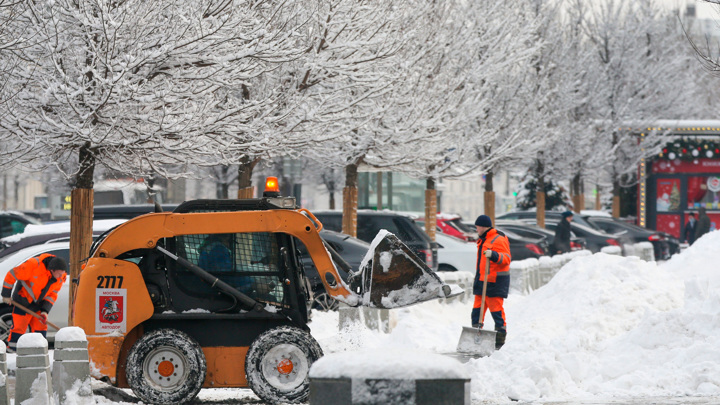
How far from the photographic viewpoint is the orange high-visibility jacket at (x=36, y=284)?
10.8m

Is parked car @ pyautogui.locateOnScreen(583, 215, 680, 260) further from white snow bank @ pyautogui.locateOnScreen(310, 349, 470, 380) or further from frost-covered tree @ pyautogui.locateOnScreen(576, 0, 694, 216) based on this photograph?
white snow bank @ pyautogui.locateOnScreen(310, 349, 470, 380)

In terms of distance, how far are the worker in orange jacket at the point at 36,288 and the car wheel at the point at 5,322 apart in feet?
3.75

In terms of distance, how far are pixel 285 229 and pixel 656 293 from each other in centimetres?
674

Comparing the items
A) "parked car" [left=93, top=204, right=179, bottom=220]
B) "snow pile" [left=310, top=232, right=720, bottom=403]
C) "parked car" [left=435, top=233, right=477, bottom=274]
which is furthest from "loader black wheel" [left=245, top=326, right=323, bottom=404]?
"parked car" [left=435, top=233, right=477, bottom=274]

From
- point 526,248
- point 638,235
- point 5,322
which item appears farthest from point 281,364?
point 638,235

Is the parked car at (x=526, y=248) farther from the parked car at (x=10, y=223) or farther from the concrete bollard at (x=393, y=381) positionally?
the concrete bollard at (x=393, y=381)

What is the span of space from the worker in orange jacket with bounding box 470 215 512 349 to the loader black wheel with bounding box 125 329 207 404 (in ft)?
13.7

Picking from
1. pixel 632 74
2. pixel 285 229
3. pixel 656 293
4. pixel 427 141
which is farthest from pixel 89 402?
pixel 632 74

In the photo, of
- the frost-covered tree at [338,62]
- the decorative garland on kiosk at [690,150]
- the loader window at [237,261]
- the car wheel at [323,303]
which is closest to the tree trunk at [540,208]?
the decorative garland on kiosk at [690,150]

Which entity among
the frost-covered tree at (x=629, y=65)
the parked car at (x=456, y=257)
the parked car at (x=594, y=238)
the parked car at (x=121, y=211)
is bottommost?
the parked car at (x=456, y=257)

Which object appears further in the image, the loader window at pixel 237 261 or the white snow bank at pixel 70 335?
the loader window at pixel 237 261

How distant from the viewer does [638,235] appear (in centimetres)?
2850

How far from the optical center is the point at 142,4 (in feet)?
33.8

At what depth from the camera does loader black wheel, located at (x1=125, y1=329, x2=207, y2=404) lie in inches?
349
